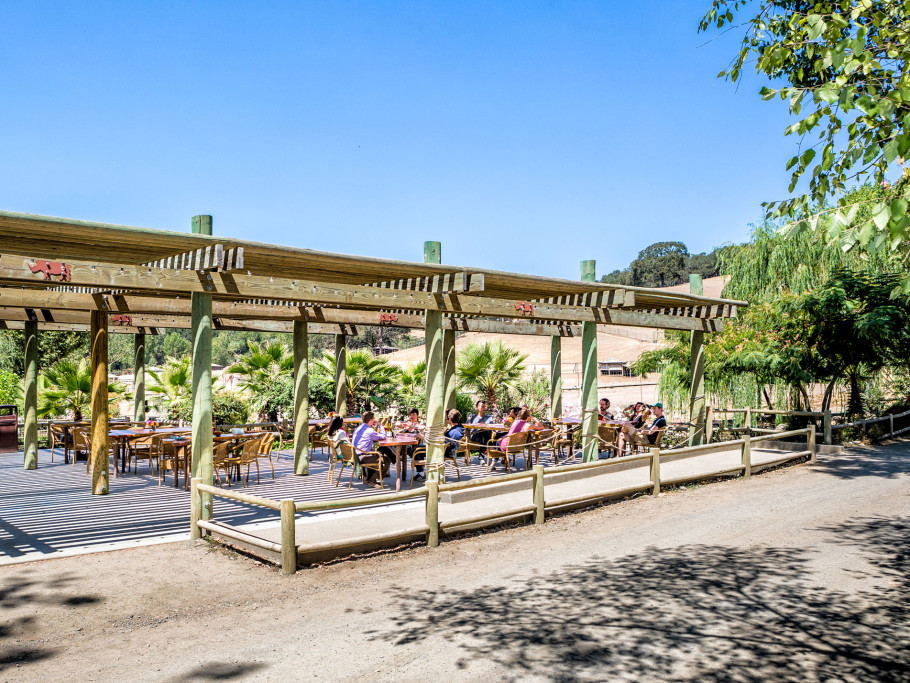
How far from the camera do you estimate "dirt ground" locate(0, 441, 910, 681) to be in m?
4.27

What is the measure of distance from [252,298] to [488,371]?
1106 centimetres

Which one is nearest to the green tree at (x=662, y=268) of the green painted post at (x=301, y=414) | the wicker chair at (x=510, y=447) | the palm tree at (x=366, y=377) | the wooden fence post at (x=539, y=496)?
the palm tree at (x=366, y=377)

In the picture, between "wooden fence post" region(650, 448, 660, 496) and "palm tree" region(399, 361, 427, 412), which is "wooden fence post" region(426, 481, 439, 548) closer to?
"wooden fence post" region(650, 448, 660, 496)

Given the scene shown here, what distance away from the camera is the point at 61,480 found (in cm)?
1138

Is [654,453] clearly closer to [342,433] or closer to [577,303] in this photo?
[577,303]

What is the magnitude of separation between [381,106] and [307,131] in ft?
11.0

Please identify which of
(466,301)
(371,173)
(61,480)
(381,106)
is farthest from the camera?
(371,173)

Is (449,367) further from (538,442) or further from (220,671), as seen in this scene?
(220,671)

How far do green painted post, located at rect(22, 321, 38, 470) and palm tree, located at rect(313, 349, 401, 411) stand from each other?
6.98m

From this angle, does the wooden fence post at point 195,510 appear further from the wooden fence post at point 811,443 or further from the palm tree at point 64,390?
the wooden fence post at point 811,443

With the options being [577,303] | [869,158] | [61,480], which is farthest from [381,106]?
[869,158]

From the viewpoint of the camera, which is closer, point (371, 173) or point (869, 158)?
point (869, 158)

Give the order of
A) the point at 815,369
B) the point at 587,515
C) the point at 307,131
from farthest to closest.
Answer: the point at 307,131
the point at 815,369
the point at 587,515

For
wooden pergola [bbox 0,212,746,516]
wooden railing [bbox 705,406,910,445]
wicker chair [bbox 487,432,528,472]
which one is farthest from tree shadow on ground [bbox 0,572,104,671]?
wooden railing [bbox 705,406,910,445]
